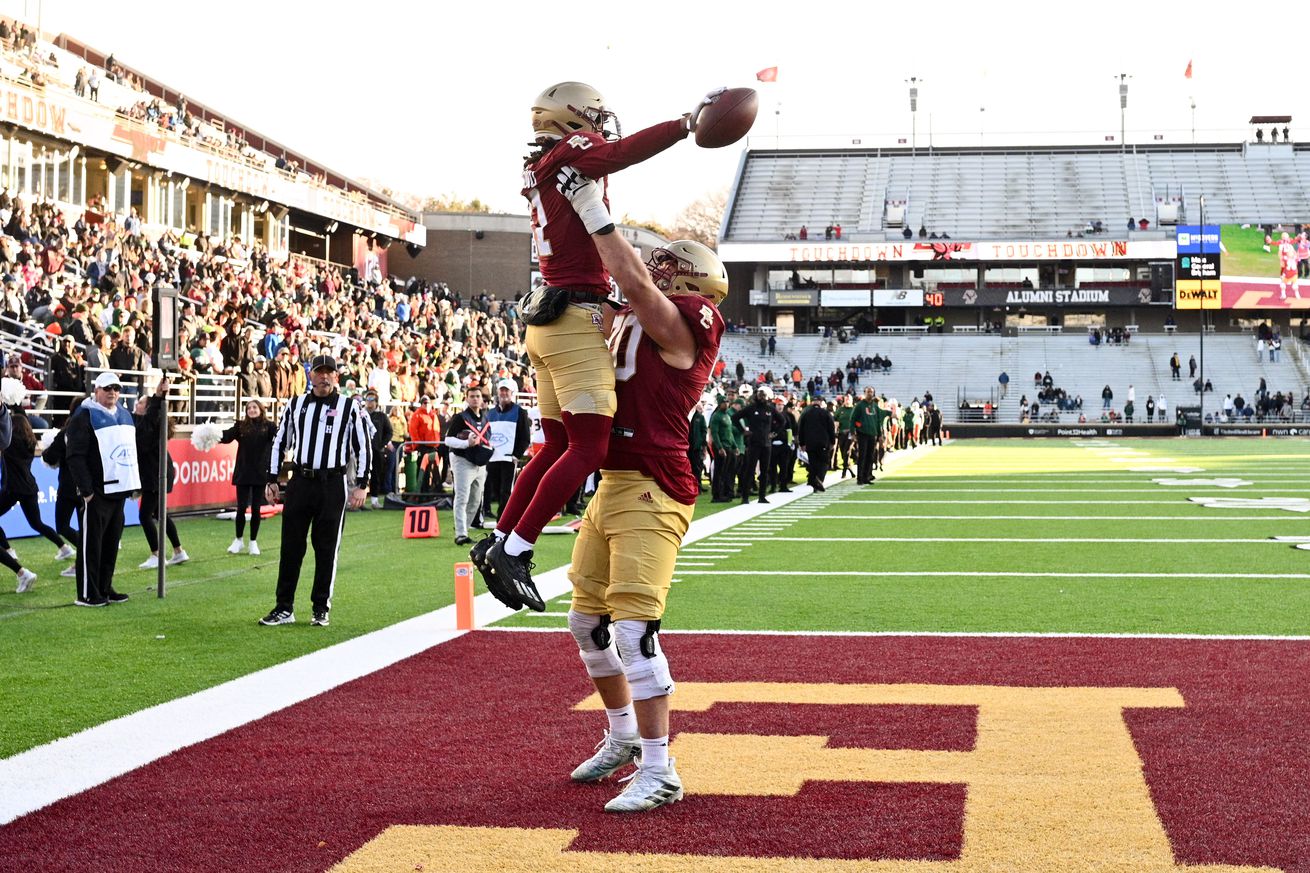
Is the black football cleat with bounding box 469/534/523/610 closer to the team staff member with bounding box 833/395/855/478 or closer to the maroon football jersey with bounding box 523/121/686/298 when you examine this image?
the maroon football jersey with bounding box 523/121/686/298

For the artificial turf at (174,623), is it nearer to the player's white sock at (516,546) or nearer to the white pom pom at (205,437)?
the white pom pom at (205,437)

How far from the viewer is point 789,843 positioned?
4.09 metres

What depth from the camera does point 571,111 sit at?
15.2 ft

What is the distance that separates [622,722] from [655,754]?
1.27 feet

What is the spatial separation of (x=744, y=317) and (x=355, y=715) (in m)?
71.4

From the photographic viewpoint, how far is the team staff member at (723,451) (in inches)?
800

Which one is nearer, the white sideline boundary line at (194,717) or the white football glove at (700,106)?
the white football glove at (700,106)

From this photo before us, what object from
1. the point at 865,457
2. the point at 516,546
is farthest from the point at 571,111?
the point at 865,457

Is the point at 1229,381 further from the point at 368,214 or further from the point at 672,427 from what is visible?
the point at 672,427

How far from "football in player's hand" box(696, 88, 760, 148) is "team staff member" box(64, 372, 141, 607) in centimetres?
698

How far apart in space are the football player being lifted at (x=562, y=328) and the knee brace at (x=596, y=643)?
17 centimetres

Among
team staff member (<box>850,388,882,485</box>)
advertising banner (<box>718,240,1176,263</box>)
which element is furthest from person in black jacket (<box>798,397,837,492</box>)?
advertising banner (<box>718,240,1176,263</box>)

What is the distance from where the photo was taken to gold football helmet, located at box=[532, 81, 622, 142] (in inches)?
182

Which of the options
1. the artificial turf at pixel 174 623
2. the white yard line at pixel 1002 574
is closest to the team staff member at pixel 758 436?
the artificial turf at pixel 174 623
